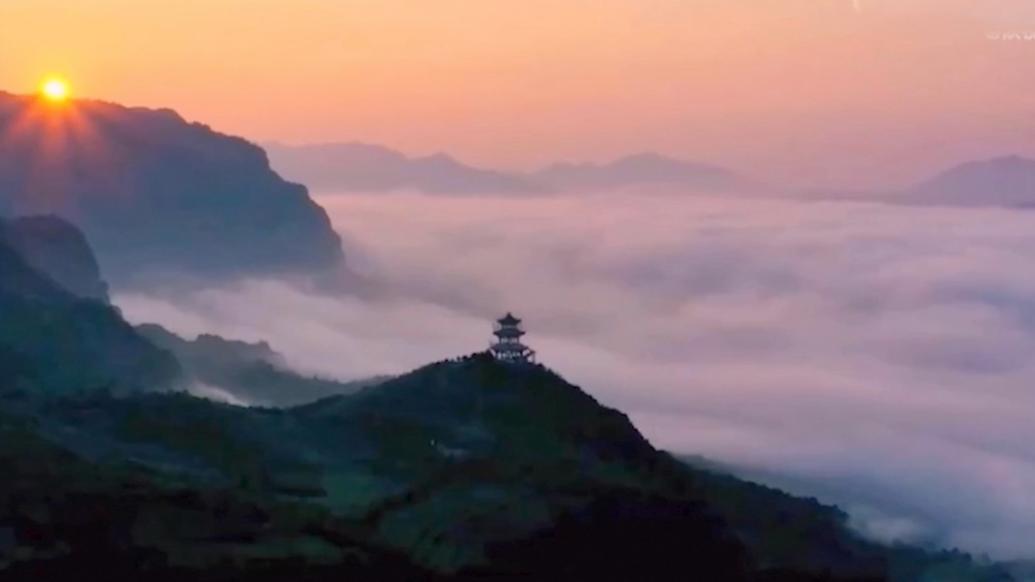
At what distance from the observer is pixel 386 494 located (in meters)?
112

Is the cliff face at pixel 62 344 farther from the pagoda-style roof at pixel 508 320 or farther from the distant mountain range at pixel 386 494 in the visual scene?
the pagoda-style roof at pixel 508 320

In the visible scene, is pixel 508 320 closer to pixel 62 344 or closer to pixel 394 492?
pixel 394 492

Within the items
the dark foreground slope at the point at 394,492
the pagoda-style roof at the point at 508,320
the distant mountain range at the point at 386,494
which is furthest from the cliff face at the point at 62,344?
the pagoda-style roof at the point at 508,320

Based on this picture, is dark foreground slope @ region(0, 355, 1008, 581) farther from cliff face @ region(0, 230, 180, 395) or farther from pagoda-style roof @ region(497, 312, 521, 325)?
cliff face @ region(0, 230, 180, 395)

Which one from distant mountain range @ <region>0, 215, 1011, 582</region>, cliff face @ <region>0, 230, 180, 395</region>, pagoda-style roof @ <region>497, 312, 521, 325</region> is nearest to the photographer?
distant mountain range @ <region>0, 215, 1011, 582</region>

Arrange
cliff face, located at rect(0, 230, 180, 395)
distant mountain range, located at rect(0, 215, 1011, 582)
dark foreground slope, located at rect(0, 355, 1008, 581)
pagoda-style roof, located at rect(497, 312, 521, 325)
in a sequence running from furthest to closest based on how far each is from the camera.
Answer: cliff face, located at rect(0, 230, 180, 395)
pagoda-style roof, located at rect(497, 312, 521, 325)
dark foreground slope, located at rect(0, 355, 1008, 581)
distant mountain range, located at rect(0, 215, 1011, 582)

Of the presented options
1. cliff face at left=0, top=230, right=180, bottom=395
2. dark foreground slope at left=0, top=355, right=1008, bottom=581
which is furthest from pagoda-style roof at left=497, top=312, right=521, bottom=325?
cliff face at left=0, top=230, right=180, bottom=395

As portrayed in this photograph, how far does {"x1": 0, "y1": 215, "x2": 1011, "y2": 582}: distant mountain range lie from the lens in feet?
319

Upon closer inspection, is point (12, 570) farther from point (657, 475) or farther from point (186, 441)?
point (657, 475)

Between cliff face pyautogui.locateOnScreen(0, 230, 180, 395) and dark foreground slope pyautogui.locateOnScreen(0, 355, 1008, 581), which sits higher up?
cliff face pyautogui.locateOnScreen(0, 230, 180, 395)

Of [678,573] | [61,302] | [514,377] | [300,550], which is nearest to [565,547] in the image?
[678,573]

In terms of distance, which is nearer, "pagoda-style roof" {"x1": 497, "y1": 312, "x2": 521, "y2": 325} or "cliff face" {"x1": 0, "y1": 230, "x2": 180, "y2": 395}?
"pagoda-style roof" {"x1": 497, "y1": 312, "x2": 521, "y2": 325}

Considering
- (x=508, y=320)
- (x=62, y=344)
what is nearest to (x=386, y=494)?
(x=508, y=320)

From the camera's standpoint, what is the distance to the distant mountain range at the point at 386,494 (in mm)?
97125
